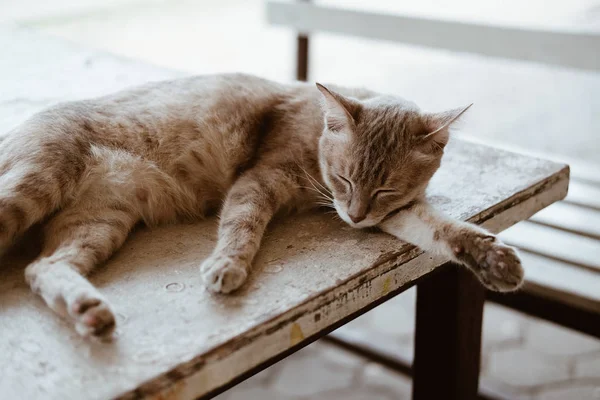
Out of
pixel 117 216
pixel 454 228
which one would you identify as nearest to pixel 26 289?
pixel 117 216

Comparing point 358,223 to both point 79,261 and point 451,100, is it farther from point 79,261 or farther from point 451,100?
point 451,100

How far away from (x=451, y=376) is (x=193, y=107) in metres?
0.98

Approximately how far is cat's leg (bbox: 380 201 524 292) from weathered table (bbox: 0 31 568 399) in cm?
4

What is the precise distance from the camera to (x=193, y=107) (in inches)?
66.3

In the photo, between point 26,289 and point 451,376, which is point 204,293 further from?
point 451,376

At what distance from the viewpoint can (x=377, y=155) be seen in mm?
1473

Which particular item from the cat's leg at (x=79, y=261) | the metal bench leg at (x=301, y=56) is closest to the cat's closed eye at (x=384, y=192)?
the cat's leg at (x=79, y=261)

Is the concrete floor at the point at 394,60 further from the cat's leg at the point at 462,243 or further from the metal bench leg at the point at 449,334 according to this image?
the cat's leg at the point at 462,243

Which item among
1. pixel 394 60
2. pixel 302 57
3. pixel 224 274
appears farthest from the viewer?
pixel 394 60

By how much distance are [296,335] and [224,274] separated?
0.18 metres

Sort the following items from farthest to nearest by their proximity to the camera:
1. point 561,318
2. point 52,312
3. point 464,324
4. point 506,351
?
point 506,351 → point 561,318 → point 464,324 → point 52,312

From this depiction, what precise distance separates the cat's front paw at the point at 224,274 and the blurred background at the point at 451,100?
3.36 feet

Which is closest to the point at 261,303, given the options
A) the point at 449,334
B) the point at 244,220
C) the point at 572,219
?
the point at 244,220

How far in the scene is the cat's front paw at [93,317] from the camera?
3.52ft
